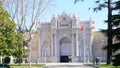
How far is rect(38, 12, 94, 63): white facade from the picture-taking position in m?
100.0

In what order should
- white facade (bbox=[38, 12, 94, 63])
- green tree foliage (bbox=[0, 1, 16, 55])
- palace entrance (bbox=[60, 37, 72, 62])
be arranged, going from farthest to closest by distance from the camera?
palace entrance (bbox=[60, 37, 72, 62]) → white facade (bbox=[38, 12, 94, 63]) → green tree foliage (bbox=[0, 1, 16, 55])

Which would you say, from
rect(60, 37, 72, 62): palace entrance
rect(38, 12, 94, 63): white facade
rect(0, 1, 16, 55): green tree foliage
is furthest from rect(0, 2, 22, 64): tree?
rect(60, 37, 72, 62): palace entrance

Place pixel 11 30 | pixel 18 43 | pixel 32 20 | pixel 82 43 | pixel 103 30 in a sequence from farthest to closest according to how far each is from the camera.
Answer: pixel 82 43, pixel 32 20, pixel 18 43, pixel 11 30, pixel 103 30

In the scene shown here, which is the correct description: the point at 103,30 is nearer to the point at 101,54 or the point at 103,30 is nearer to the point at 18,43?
the point at 18,43

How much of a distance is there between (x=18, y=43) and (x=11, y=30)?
5701mm

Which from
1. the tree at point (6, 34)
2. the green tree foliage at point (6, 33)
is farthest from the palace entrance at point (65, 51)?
the green tree foliage at point (6, 33)

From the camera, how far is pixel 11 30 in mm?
47812

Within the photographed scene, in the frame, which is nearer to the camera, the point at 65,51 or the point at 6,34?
the point at 6,34

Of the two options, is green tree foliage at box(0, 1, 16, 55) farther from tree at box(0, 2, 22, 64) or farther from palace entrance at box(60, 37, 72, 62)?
palace entrance at box(60, 37, 72, 62)

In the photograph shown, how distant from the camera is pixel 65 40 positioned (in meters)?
104

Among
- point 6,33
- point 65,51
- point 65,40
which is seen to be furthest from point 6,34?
point 65,40

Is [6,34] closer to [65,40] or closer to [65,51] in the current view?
[65,51]

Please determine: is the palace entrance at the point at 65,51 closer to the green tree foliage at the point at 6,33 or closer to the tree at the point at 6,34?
the tree at the point at 6,34

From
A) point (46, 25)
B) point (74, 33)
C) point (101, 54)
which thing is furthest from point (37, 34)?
point (101, 54)
